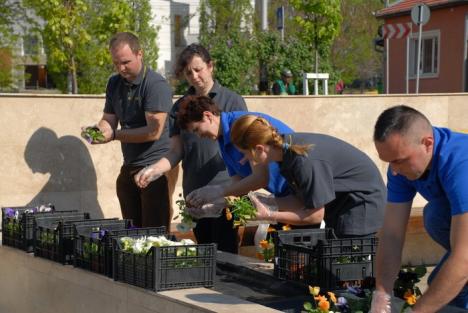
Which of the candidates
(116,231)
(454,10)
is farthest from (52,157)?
(454,10)

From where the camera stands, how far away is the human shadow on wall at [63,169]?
7477 millimetres

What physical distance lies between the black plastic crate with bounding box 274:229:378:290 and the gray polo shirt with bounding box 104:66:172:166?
1845mm

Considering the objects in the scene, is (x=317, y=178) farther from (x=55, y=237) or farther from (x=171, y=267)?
(x=55, y=237)

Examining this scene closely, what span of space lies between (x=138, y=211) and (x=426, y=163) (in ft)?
11.2

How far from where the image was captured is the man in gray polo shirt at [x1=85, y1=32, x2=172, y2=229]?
6.03m

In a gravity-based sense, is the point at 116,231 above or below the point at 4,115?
below

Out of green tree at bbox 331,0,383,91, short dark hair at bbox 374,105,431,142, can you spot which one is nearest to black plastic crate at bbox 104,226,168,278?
short dark hair at bbox 374,105,431,142

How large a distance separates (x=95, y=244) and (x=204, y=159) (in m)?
1.18

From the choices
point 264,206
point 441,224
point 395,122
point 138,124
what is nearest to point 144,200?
point 138,124

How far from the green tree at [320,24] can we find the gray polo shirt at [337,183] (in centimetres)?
2043

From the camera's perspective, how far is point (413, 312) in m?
3.11

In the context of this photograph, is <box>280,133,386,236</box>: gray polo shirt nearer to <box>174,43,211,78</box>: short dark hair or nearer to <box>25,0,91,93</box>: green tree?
<box>174,43,211,78</box>: short dark hair

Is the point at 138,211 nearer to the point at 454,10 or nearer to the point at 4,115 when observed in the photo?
the point at 4,115

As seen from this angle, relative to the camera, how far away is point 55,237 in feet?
17.1
